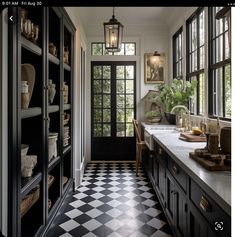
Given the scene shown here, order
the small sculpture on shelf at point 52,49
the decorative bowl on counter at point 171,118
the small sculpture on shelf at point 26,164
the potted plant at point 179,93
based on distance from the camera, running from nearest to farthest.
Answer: the small sculpture on shelf at point 26,164
the small sculpture on shelf at point 52,49
the potted plant at point 179,93
the decorative bowl on counter at point 171,118

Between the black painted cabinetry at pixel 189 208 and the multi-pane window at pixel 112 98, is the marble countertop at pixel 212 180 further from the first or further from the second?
the multi-pane window at pixel 112 98

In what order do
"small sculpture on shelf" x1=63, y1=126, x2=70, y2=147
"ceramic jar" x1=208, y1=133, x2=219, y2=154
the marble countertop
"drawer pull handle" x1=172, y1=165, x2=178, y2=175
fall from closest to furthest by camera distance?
1. the marble countertop
2. "ceramic jar" x1=208, y1=133, x2=219, y2=154
3. "drawer pull handle" x1=172, y1=165, x2=178, y2=175
4. "small sculpture on shelf" x1=63, y1=126, x2=70, y2=147

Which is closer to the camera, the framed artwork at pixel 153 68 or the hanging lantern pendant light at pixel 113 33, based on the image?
the hanging lantern pendant light at pixel 113 33

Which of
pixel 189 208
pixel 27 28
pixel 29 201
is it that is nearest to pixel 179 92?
pixel 189 208

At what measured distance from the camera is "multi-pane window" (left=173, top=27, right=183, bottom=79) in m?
5.30

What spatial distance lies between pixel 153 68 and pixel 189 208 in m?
4.47

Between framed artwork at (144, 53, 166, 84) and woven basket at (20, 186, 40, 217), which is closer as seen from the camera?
woven basket at (20, 186, 40, 217)

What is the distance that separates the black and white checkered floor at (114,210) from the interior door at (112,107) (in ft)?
4.10

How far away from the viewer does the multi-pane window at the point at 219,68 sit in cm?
323

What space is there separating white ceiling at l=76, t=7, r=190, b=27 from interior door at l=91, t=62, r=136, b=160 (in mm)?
913

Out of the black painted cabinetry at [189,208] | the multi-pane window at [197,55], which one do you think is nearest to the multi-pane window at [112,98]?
the multi-pane window at [197,55]

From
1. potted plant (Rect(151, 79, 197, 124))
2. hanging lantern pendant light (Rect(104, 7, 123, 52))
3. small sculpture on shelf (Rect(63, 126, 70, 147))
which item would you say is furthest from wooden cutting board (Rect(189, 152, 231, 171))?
hanging lantern pendant light (Rect(104, 7, 123, 52))

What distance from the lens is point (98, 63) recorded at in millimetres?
6102

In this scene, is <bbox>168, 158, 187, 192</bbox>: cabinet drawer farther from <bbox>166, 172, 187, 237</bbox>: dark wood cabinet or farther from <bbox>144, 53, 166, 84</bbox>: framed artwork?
<bbox>144, 53, 166, 84</bbox>: framed artwork
